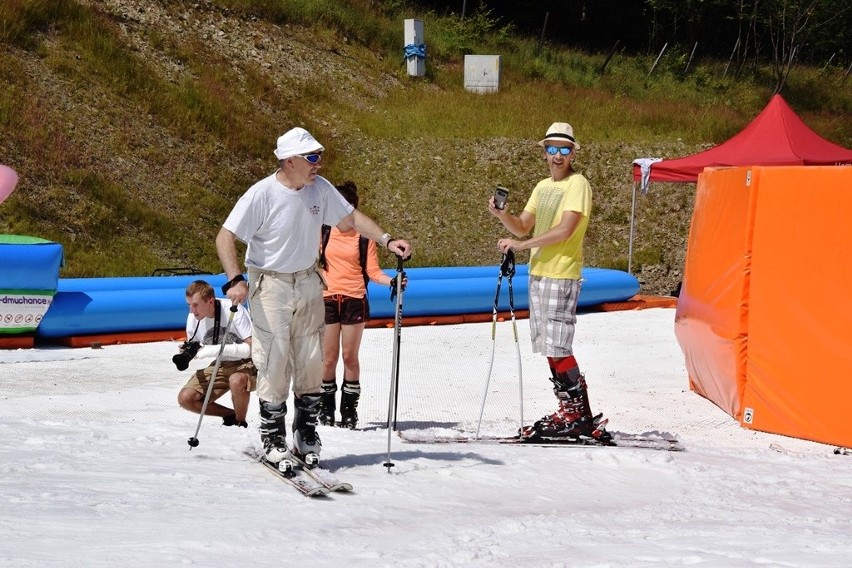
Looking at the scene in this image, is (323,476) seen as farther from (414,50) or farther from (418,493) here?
(414,50)

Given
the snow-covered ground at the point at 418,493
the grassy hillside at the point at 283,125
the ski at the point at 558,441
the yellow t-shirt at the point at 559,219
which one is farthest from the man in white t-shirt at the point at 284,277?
the grassy hillside at the point at 283,125

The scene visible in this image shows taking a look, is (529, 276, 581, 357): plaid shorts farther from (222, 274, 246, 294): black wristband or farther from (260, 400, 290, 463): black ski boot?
(222, 274, 246, 294): black wristband

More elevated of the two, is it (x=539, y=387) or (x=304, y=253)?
(x=304, y=253)

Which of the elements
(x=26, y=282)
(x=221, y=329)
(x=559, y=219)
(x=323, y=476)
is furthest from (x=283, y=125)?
(x=323, y=476)

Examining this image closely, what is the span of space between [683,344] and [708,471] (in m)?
3.27

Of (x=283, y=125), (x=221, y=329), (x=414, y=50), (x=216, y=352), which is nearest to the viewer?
(x=216, y=352)

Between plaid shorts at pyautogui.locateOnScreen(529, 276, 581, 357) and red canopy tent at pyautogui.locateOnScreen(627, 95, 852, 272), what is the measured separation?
30.3ft

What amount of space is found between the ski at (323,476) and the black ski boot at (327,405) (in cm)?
175

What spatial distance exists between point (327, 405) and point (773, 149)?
32.5 feet

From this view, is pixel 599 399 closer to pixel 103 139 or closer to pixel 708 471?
pixel 708 471

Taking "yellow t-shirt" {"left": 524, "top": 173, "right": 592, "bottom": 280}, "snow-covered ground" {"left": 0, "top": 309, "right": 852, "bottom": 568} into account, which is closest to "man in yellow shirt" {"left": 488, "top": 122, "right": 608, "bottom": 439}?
"yellow t-shirt" {"left": 524, "top": 173, "right": 592, "bottom": 280}

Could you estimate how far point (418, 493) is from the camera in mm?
5574

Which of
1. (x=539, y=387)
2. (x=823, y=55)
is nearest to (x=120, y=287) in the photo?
(x=539, y=387)

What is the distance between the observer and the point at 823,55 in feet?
152
